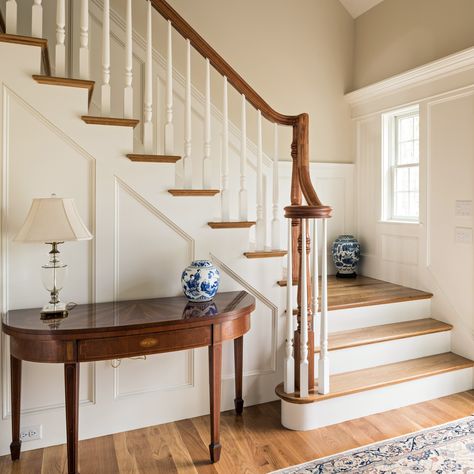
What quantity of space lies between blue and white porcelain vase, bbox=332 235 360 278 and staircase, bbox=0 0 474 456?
3.39 ft

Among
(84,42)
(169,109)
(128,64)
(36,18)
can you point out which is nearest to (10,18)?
(36,18)

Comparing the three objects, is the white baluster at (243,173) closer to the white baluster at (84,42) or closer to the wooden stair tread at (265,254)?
the wooden stair tread at (265,254)

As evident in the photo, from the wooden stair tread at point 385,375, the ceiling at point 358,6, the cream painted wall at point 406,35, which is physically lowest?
the wooden stair tread at point 385,375

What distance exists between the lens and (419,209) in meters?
3.88

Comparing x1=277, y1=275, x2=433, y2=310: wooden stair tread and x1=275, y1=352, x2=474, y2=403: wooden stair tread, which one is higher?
x1=277, y1=275, x2=433, y2=310: wooden stair tread

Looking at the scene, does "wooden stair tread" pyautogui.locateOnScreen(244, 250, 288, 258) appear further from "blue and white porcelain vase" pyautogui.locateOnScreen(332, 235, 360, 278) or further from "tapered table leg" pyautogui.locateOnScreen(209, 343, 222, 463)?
"blue and white porcelain vase" pyautogui.locateOnScreen(332, 235, 360, 278)

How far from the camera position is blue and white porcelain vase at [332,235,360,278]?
4.38 metres

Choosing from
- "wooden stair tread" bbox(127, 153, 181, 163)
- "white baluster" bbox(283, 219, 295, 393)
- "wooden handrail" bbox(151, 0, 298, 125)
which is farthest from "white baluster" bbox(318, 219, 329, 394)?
"wooden stair tread" bbox(127, 153, 181, 163)

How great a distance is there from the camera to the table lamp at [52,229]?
2.06 m

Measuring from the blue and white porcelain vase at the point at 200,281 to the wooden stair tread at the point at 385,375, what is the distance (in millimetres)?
816

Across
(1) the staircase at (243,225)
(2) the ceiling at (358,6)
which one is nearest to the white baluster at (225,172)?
(1) the staircase at (243,225)

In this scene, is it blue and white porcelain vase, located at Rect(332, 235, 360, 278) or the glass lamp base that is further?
blue and white porcelain vase, located at Rect(332, 235, 360, 278)

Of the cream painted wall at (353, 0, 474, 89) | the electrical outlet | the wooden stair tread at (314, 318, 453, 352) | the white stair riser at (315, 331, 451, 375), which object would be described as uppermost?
the cream painted wall at (353, 0, 474, 89)

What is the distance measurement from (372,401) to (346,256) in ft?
5.85
